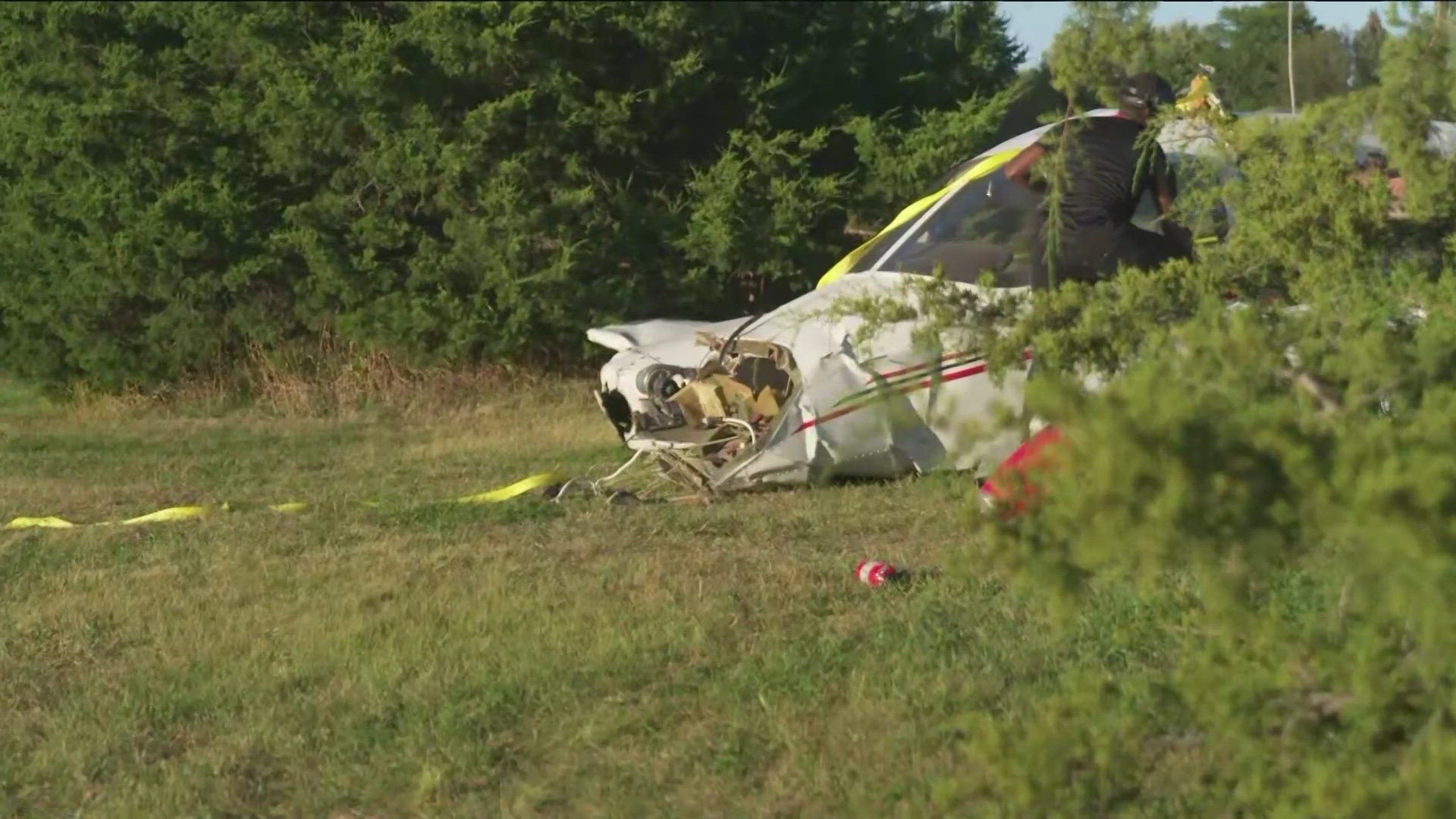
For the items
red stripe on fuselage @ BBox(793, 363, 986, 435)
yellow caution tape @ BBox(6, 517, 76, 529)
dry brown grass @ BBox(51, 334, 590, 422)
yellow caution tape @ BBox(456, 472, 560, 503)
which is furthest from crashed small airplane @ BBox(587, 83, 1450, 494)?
dry brown grass @ BBox(51, 334, 590, 422)

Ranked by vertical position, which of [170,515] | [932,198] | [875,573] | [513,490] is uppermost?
[932,198]

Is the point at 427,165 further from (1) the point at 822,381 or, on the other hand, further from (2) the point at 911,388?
(2) the point at 911,388

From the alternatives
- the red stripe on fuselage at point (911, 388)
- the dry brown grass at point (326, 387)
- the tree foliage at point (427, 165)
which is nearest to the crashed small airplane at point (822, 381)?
the red stripe on fuselage at point (911, 388)

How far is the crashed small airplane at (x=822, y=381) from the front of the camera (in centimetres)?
851

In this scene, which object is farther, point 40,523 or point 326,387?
point 326,387

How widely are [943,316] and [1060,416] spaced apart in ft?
3.97

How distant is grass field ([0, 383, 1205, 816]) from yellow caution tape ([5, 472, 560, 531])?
0.37m

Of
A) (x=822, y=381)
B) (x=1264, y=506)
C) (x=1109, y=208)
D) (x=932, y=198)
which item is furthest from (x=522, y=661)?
(x=932, y=198)

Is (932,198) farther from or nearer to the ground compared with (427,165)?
nearer to the ground

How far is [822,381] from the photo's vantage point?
886cm

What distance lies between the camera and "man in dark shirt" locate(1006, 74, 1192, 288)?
218 inches

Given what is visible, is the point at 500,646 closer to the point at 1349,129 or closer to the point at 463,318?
the point at 1349,129

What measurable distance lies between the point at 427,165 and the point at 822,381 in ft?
21.3

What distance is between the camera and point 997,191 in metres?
9.13
